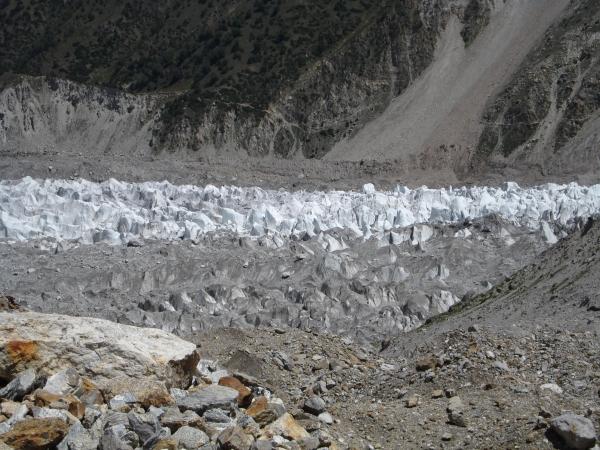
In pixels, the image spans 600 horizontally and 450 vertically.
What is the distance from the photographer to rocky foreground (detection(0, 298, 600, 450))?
7.01 m

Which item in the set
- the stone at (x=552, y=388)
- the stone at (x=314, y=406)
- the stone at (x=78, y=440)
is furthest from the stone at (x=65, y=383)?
the stone at (x=552, y=388)

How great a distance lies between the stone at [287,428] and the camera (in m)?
7.26

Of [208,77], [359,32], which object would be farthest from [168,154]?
[359,32]

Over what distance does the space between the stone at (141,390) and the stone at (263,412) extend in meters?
0.73

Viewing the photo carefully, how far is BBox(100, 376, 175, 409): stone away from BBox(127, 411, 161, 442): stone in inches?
17.8

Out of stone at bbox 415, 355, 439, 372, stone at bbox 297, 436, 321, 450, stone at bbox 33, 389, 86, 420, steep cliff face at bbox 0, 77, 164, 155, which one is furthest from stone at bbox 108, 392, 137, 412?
steep cliff face at bbox 0, 77, 164, 155

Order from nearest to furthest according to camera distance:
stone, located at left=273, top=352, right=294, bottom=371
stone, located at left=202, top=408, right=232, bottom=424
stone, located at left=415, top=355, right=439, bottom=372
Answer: stone, located at left=202, top=408, right=232, bottom=424, stone, located at left=415, top=355, right=439, bottom=372, stone, located at left=273, top=352, right=294, bottom=371

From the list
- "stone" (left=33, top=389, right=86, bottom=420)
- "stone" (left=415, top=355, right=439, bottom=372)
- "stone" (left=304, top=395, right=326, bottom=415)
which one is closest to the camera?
"stone" (left=33, top=389, right=86, bottom=420)

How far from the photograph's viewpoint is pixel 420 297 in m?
22.0

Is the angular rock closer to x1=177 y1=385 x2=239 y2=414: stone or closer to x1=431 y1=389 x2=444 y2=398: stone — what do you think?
x1=177 y1=385 x2=239 y2=414: stone

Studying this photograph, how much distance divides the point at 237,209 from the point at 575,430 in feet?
83.0

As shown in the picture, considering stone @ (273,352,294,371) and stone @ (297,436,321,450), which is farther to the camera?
stone @ (273,352,294,371)

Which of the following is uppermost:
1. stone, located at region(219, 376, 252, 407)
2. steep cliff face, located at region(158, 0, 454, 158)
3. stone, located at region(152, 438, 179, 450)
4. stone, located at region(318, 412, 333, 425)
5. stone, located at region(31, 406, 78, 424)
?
steep cliff face, located at region(158, 0, 454, 158)

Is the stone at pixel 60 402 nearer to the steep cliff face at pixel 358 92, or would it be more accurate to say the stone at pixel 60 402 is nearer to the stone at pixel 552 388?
the stone at pixel 552 388
